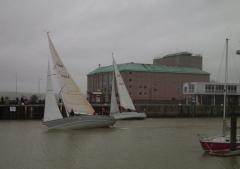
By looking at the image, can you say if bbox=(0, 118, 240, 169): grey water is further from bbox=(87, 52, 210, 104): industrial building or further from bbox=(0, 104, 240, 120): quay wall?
bbox=(87, 52, 210, 104): industrial building

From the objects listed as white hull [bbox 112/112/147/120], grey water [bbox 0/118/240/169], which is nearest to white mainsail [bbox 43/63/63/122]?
grey water [bbox 0/118/240/169]

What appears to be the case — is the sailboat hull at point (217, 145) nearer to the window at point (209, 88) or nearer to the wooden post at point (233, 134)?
the wooden post at point (233, 134)

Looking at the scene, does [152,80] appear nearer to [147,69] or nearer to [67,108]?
[147,69]

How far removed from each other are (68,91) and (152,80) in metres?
79.3

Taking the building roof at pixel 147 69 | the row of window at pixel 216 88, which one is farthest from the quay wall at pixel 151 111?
the building roof at pixel 147 69

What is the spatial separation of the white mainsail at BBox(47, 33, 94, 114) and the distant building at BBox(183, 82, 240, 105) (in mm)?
69616

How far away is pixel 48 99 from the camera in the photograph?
4750cm

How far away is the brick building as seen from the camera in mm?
125375

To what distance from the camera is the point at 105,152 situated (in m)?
31.7

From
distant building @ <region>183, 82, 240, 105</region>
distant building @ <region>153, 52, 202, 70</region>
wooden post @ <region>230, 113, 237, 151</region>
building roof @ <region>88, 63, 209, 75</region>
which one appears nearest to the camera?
wooden post @ <region>230, 113, 237, 151</region>

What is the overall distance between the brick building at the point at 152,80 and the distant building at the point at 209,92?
804cm

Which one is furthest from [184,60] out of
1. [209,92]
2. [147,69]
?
[209,92]

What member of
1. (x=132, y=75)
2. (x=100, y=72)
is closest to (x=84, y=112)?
(x=132, y=75)

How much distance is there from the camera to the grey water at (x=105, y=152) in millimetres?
26688
